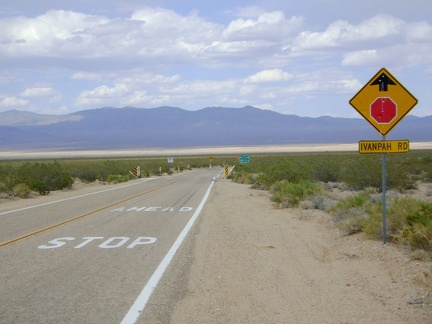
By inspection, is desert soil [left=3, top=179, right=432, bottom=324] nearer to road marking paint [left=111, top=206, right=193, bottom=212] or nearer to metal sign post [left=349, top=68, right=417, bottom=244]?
metal sign post [left=349, top=68, right=417, bottom=244]

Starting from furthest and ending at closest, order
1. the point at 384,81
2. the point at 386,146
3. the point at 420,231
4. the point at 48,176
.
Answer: the point at 48,176
the point at 384,81
the point at 386,146
the point at 420,231

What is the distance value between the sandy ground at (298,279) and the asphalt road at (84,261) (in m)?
0.74

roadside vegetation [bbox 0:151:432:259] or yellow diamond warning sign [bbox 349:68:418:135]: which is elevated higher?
yellow diamond warning sign [bbox 349:68:418:135]

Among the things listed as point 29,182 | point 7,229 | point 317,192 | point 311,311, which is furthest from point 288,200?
point 29,182

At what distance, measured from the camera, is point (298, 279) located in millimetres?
9289

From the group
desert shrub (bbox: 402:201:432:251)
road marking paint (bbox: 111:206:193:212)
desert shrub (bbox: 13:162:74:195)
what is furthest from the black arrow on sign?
desert shrub (bbox: 13:162:74:195)

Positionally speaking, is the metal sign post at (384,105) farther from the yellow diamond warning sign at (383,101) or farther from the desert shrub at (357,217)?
the desert shrub at (357,217)

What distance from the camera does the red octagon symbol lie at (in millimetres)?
11234

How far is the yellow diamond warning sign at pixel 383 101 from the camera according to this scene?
1116 centimetres

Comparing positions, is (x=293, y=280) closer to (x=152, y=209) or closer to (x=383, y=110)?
(x=383, y=110)

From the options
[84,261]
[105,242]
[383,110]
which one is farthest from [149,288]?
[383,110]

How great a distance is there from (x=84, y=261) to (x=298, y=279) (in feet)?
12.8

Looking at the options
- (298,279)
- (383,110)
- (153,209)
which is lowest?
(153,209)

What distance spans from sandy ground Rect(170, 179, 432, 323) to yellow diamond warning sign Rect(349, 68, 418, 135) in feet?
8.03
